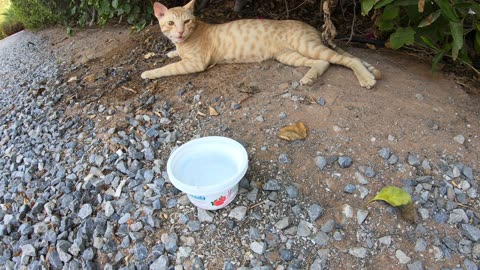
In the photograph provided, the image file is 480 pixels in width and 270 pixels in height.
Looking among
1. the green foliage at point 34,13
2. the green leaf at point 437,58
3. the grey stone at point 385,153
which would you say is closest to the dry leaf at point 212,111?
the grey stone at point 385,153

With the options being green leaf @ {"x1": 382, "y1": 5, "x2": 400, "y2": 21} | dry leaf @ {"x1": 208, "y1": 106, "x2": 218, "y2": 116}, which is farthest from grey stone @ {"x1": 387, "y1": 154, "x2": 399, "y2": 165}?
dry leaf @ {"x1": 208, "y1": 106, "x2": 218, "y2": 116}

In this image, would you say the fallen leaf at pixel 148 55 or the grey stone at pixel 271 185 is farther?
the fallen leaf at pixel 148 55

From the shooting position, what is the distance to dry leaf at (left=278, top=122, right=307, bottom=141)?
6.95 feet

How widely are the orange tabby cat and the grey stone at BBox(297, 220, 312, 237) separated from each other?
3.82 ft

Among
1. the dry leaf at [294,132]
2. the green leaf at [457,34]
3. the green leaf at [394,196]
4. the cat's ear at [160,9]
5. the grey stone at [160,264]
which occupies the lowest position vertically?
the grey stone at [160,264]

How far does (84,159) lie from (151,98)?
0.58 m

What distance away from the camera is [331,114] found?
2.23m

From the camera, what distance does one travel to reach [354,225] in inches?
69.5

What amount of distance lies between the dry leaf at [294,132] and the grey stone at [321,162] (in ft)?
0.52

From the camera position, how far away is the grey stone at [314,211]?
5.88 feet

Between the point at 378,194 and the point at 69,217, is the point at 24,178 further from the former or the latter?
the point at 378,194

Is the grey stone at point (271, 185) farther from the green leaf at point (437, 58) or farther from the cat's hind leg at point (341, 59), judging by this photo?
the green leaf at point (437, 58)

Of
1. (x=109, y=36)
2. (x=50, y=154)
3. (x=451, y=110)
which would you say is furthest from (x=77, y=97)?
(x=451, y=110)

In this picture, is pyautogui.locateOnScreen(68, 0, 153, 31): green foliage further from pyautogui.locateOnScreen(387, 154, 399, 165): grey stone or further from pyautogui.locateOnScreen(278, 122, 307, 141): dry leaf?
pyautogui.locateOnScreen(387, 154, 399, 165): grey stone
